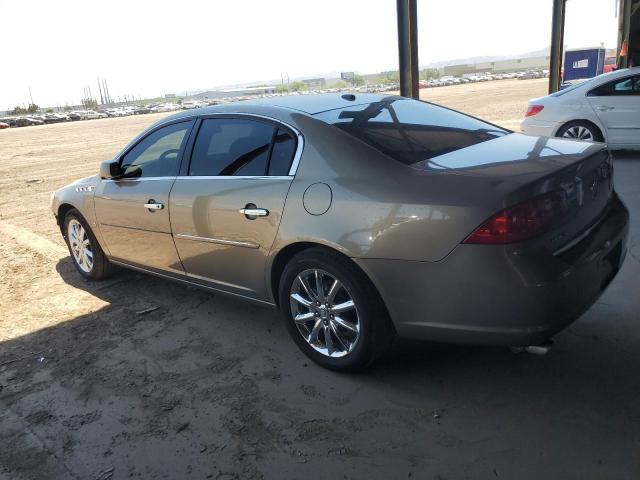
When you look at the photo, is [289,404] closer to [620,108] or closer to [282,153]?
[282,153]

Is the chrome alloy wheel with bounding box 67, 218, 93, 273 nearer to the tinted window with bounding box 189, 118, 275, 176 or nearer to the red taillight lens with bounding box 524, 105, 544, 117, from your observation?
the tinted window with bounding box 189, 118, 275, 176

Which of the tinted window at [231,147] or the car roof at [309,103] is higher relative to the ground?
the car roof at [309,103]

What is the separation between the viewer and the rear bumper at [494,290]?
237 cm

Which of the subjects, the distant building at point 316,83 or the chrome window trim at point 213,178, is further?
the distant building at point 316,83

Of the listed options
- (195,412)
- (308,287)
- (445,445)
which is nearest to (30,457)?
(195,412)

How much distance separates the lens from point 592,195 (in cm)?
275

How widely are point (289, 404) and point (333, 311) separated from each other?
0.56m

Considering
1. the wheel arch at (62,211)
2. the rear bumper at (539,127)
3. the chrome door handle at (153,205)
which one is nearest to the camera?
the chrome door handle at (153,205)

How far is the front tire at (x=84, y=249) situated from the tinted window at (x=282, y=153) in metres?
2.42

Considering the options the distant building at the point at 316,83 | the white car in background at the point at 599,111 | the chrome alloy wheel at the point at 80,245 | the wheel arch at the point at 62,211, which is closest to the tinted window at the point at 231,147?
the chrome alloy wheel at the point at 80,245

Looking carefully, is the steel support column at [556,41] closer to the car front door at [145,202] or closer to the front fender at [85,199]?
the car front door at [145,202]

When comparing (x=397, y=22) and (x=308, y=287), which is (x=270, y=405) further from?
(x=397, y=22)

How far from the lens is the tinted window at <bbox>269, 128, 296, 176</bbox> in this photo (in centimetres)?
315

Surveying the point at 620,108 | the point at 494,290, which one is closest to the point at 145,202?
the point at 494,290
